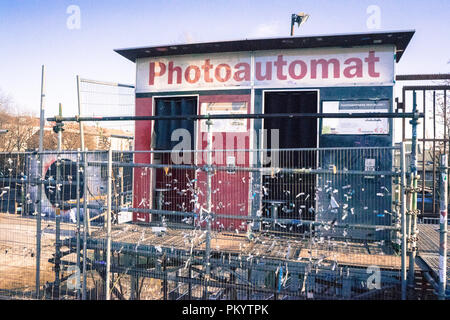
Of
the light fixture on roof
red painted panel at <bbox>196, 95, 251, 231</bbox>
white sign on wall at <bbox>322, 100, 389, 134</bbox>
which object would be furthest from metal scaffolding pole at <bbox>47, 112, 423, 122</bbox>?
the light fixture on roof

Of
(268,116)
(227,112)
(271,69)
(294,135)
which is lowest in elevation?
(294,135)

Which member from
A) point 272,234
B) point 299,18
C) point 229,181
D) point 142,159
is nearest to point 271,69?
point 299,18

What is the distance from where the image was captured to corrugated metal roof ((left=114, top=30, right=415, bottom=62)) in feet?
20.9

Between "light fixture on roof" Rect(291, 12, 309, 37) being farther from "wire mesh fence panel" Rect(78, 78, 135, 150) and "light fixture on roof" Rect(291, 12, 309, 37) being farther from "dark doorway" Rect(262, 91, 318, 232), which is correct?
"wire mesh fence panel" Rect(78, 78, 135, 150)

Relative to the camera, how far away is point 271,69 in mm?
7242

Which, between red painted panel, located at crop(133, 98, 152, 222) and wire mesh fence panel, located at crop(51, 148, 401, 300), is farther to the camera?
red painted panel, located at crop(133, 98, 152, 222)

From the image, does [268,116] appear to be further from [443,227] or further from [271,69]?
[443,227]

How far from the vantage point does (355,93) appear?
6.76 m

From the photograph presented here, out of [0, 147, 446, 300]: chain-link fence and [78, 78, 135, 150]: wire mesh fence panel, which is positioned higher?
[78, 78, 135, 150]: wire mesh fence panel

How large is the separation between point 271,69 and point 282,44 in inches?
22.6

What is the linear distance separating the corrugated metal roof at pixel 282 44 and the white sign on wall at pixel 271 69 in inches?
5.1

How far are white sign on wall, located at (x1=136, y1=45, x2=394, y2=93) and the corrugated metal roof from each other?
0.13 meters

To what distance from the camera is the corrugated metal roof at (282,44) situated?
251 inches
